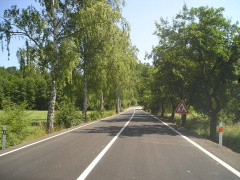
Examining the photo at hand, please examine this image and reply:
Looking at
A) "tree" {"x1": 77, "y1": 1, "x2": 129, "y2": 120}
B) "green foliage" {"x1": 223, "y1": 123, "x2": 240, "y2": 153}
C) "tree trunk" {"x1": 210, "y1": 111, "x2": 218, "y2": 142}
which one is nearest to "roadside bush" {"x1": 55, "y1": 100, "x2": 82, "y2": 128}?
"tree" {"x1": 77, "y1": 1, "x2": 129, "y2": 120}

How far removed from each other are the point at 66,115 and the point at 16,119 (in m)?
5.46

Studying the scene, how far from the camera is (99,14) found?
15.8 m

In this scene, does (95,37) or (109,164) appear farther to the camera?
(95,37)

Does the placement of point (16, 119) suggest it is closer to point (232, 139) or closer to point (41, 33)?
point (41, 33)

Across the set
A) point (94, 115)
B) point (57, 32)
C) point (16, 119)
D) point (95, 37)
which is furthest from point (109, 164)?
point (94, 115)

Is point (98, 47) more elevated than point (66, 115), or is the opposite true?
point (98, 47)

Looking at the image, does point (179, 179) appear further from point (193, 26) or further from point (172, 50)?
point (172, 50)

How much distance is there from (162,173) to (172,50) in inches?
538

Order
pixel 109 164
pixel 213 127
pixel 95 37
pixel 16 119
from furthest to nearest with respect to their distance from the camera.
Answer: pixel 95 37
pixel 213 127
pixel 16 119
pixel 109 164

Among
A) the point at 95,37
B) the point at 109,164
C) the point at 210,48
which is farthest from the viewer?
the point at 95,37

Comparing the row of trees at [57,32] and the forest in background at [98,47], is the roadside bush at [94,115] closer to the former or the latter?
the forest in background at [98,47]

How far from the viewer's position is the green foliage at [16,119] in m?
12.0

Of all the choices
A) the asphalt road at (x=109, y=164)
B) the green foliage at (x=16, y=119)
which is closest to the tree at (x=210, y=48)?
the asphalt road at (x=109, y=164)

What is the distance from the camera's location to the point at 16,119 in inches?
492
